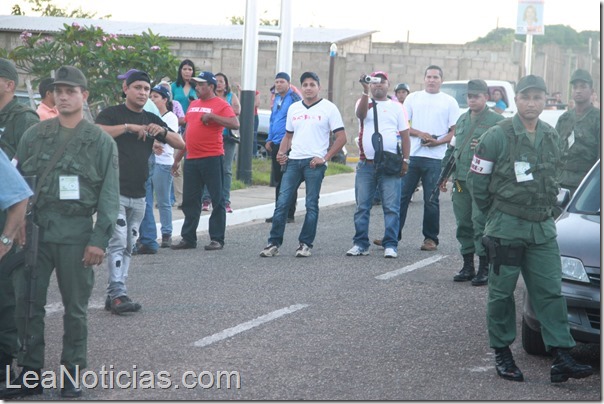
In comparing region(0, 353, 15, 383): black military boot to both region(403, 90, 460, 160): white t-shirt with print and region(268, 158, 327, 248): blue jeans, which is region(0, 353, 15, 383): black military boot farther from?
region(403, 90, 460, 160): white t-shirt with print

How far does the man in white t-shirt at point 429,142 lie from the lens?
12227 millimetres

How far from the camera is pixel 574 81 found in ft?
36.3

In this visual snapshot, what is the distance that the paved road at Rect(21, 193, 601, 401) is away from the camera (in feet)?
21.5

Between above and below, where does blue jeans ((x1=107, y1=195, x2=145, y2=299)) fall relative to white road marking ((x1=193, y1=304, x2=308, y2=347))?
above

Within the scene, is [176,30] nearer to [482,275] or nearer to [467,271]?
[467,271]

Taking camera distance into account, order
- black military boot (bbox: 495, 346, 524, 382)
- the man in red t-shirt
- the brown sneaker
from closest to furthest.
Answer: black military boot (bbox: 495, 346, 524, 382)
the man in red t-shirt
the brown sneaker

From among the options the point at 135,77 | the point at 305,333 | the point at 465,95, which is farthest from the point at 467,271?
the point at 465,95

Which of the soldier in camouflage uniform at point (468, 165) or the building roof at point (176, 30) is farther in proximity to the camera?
the building roof at point (176, 30)

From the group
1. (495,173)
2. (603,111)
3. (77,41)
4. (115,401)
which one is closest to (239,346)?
(115,401)

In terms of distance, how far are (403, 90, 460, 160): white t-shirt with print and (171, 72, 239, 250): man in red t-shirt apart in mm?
2015

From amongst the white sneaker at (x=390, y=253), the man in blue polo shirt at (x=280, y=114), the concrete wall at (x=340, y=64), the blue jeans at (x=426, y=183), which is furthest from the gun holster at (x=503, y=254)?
the concrete wall at (x=340, y=64)

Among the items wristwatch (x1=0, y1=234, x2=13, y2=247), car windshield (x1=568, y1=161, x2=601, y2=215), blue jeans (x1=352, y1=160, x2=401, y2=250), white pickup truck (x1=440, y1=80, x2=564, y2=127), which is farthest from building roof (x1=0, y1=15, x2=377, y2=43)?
wristwatch (x1=0, y1=234, x2=13, y2=247)

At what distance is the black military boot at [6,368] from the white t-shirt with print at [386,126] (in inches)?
232

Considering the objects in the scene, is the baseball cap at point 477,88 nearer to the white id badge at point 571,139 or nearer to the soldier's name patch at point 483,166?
the white id badge at point 571,139
